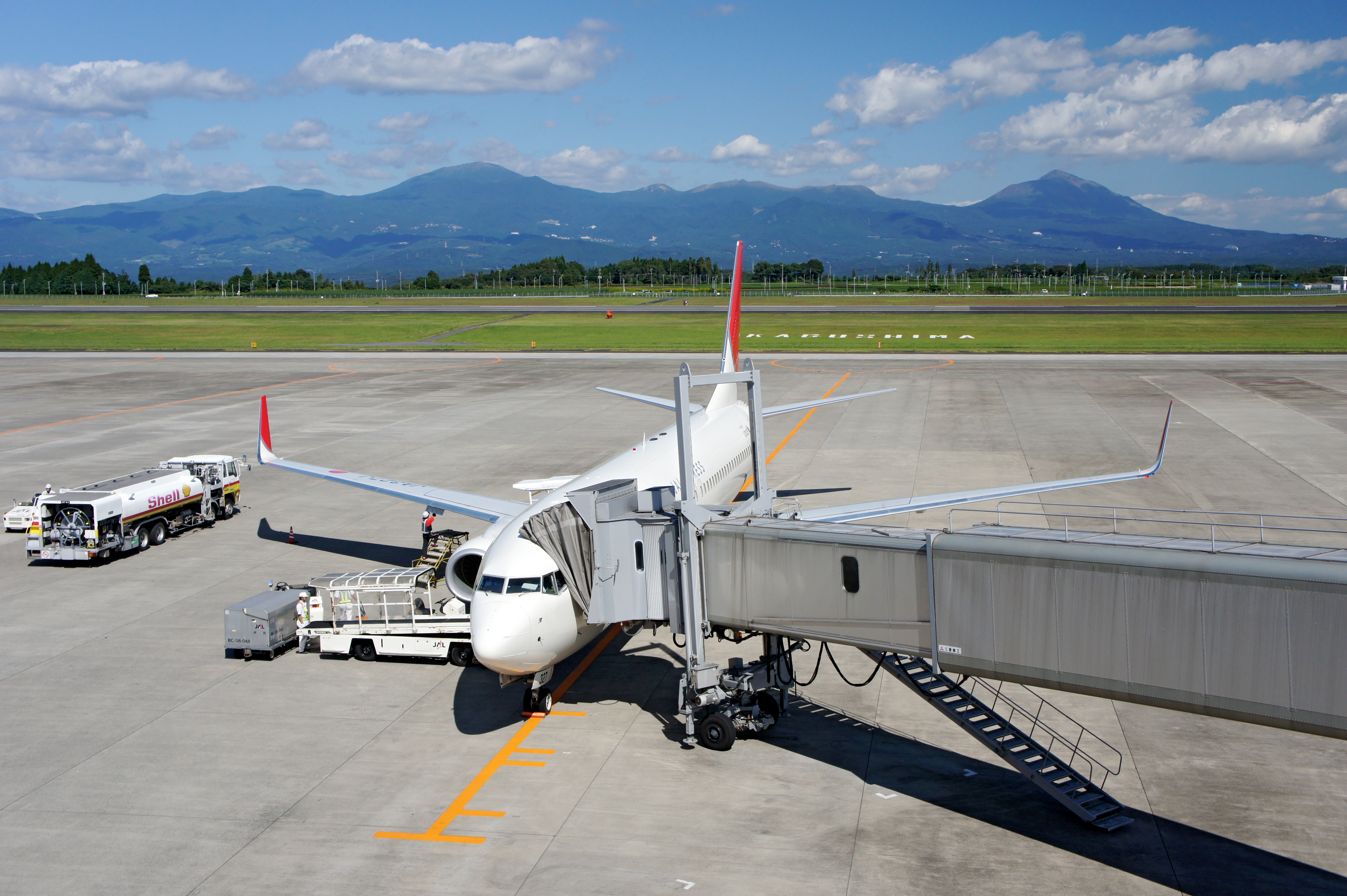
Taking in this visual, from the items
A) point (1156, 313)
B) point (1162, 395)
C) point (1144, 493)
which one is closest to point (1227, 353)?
point (1162, 395)

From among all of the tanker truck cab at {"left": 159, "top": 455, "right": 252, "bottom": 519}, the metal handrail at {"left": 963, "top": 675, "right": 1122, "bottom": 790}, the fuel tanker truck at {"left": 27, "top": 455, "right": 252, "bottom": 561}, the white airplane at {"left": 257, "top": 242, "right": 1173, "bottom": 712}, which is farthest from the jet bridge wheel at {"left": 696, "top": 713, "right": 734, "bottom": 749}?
the tanker truck cab at {"left": 159, "top": 455, "right": 252, "bottom": 519}

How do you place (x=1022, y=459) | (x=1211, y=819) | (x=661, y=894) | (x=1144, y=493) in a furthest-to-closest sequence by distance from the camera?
1. (x=1022, y=459)
2. (x=1144, y=493)
3. (x=1211, y=819)
4. (x=661, y=894)

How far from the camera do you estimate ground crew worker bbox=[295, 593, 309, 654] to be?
84.5ft

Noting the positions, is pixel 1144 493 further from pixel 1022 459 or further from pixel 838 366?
pixel 838 366

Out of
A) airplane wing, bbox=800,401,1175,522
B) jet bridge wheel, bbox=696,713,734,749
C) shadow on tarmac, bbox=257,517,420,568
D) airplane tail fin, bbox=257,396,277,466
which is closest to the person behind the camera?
jet bridge wheel, bbox=696,713,734,749

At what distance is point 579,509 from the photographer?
67.1ft

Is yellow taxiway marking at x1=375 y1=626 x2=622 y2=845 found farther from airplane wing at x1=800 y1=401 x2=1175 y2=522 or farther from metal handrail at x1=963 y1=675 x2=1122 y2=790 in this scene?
metal handrail at x1=963 y1=675 x2=1122 y2=790

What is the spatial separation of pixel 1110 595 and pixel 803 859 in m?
6.42

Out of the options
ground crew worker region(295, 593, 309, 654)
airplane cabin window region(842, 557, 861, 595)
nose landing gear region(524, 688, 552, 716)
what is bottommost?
nose landing gear region(524, 688, 552, 716)

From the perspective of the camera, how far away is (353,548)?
34625mm

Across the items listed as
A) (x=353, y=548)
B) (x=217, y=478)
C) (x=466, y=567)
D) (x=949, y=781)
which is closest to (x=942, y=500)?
(x=949, y=781)

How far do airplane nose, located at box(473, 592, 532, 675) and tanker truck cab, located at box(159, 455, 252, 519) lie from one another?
76.7ft

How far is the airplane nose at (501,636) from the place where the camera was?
19.2 m

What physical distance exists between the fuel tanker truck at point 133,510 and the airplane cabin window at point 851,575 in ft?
88.9
